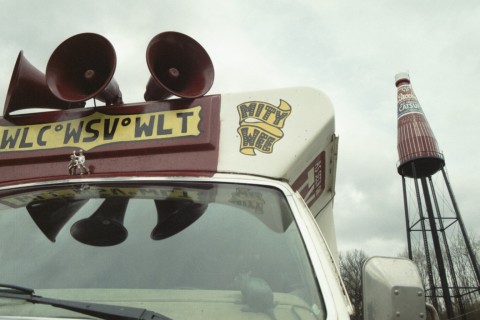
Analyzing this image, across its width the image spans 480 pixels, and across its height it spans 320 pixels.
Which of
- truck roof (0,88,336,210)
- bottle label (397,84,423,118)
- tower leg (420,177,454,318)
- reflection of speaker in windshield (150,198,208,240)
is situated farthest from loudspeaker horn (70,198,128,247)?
tower leg (420,177,454,318)

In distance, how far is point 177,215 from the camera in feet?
6.67

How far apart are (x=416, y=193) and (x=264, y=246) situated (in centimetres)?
2239

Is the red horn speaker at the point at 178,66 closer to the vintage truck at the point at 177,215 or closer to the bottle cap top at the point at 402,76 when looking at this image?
the vintage truck at the point at 177,215

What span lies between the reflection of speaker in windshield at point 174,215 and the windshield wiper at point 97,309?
0.51 m

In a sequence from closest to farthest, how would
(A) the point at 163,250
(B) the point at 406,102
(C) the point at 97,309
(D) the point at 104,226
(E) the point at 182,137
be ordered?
(C) the point at 97,309
(A) the point at 163,250
(D) the point at 104,226
(E) the point at 182,137
(B) the point at 406,102

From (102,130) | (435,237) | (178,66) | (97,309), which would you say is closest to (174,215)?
(97,309)

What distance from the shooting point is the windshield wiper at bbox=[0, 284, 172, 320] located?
4.31 feet

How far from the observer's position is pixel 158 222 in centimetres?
199

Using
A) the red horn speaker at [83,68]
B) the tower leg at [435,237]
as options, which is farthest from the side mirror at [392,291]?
the tower leg at [435,237]

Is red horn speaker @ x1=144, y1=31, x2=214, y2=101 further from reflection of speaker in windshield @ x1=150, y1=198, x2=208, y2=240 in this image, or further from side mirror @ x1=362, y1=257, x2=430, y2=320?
side mirror @ x1=362, y1=257, x2=430, y2=320

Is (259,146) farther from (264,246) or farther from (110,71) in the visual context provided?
(110,71)

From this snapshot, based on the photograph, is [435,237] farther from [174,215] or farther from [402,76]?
[174,215]

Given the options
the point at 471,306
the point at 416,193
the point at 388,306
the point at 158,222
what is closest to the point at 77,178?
the point at 158,222

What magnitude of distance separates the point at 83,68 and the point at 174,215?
1.64 m
